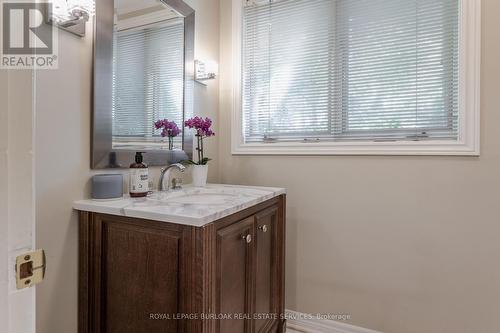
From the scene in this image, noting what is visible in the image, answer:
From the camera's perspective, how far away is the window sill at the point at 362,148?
1.53 metres

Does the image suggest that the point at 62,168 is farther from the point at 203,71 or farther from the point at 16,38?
the point at 203,71

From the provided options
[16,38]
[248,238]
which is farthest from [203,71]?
[16,38]

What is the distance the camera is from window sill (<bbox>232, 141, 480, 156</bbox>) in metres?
1.53

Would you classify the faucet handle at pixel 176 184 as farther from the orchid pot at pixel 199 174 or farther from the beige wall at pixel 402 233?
the beige wall at pixel 402 233

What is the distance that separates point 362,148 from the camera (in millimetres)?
1726

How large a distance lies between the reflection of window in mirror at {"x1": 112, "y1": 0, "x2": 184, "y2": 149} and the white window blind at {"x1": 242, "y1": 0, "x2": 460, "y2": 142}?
56cm

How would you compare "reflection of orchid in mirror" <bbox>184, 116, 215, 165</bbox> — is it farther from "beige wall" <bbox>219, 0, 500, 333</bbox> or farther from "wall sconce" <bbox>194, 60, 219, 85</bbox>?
"beige wall" <bbox>219, 0, 500, 333</bbox>

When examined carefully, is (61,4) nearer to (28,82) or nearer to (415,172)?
(28,82)

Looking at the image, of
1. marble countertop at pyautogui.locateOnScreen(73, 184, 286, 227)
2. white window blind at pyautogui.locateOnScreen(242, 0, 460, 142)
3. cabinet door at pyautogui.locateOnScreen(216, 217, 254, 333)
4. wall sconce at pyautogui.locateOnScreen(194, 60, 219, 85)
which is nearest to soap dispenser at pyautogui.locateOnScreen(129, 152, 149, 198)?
marble countertop at pyautogui.locateOnScreen(73, 184, 286, 227)

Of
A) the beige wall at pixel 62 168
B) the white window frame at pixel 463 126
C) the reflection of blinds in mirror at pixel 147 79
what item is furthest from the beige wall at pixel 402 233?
the beige wall at pixel 62 168

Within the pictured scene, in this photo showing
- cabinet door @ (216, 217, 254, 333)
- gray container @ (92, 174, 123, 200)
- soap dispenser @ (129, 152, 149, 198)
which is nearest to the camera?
cabinet door @ (216, 217, 254, 333)

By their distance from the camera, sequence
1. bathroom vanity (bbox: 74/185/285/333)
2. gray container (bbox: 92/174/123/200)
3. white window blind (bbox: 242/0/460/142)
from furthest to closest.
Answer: white window blind (bbox: 242/0/460/142), gray container (bbox: 92/174/123/200), bathroom vanity (bbox: 74/185/285/333)

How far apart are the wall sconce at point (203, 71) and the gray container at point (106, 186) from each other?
932 millimetres

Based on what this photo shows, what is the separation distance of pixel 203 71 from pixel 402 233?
5.28 feet
